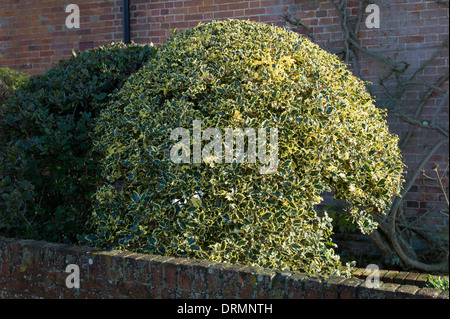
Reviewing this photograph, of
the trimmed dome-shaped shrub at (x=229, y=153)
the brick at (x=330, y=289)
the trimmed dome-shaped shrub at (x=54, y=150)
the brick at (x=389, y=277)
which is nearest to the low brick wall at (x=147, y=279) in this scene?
the brick at (x=330, y=289)

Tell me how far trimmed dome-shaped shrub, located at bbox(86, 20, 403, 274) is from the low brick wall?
171mm

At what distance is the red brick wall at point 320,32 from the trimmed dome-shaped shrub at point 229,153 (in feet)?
6.52

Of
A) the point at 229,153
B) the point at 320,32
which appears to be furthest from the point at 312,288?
the point at 320,32

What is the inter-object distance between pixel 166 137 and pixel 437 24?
359cm

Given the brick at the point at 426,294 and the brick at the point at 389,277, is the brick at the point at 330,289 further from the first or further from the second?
the brick at the point at 389,277

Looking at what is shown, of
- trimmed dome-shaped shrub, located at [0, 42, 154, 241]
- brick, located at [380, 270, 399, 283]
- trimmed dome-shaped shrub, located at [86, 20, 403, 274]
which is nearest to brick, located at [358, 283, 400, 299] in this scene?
trimmed dome-shaped shrub, located at [86, 20, 403, 274]

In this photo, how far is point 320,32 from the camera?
5598 millimetres

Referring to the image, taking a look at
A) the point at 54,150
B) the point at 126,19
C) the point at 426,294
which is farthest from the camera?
the point at 126,19

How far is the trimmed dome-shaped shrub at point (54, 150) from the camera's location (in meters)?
3.46

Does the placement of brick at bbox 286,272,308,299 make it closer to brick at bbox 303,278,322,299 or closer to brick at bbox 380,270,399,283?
brick at bbox 303,278,322,299

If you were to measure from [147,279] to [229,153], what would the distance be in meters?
0.85

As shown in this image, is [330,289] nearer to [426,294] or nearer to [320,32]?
[426,294]

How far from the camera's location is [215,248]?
2777 mm
